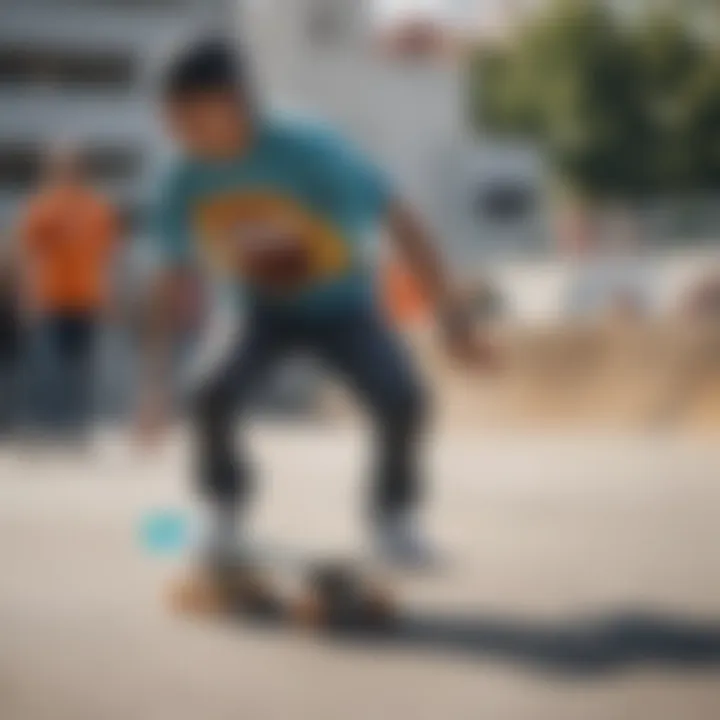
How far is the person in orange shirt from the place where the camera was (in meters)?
1.08

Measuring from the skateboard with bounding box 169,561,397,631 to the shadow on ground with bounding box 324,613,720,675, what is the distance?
1.0 inches

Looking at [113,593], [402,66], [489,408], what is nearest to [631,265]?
[489,408]

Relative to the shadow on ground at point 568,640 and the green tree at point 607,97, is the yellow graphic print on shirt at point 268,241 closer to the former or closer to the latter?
the green tree at point 607,97

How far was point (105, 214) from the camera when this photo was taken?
110 cm

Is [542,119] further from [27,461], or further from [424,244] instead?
[27,461]

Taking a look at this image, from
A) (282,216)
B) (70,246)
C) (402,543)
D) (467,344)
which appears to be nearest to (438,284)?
(467,344)

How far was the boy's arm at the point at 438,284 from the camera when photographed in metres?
1.08

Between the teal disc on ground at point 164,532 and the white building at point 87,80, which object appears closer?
the white building at point 87,80

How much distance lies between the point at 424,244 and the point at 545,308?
0.15 meters

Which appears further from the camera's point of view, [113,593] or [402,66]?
[113,593]

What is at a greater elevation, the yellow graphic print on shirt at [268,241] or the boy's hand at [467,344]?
the yellow graphic print on shirt at [268,241]

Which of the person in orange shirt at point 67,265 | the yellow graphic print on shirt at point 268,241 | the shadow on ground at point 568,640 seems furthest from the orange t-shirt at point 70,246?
the shadow on ground at point 568,640

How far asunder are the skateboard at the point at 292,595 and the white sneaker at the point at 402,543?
35 millimetres

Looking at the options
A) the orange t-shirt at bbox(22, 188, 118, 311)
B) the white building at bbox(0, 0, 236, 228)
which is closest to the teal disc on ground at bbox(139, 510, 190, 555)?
the orange t-shirt at bbox(22, 188, 118, 311)
